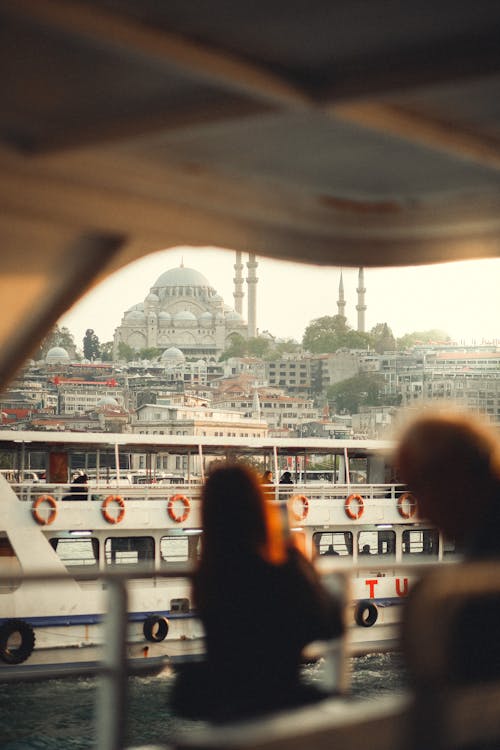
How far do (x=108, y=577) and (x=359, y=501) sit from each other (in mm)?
16061

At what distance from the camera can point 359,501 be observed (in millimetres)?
18859

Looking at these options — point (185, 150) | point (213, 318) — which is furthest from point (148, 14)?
point (213, 318)

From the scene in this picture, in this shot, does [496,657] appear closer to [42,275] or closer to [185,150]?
[185,150]

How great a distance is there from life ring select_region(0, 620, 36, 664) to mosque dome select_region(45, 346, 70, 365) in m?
89.6

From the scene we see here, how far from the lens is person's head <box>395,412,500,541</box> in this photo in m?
2.03

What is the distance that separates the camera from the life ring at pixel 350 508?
61.4ft

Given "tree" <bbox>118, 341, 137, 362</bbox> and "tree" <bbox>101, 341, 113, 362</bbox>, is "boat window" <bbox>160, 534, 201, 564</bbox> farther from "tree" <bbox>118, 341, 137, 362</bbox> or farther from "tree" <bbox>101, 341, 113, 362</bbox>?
"tree" <bbox>118, 341, 137, 362</bbox>

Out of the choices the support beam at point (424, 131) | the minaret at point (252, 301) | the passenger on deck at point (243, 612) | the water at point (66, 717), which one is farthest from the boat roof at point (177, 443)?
the minaret at point (252, 301)

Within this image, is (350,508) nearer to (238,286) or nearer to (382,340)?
(382,340)

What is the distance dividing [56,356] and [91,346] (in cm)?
1466

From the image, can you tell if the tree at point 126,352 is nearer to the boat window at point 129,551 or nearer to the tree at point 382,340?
the tree at point 382,340

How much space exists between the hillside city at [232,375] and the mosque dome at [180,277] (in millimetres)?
112

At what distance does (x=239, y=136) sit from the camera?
14.8 ft

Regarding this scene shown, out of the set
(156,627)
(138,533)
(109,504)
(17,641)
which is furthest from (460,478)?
(138,533)
